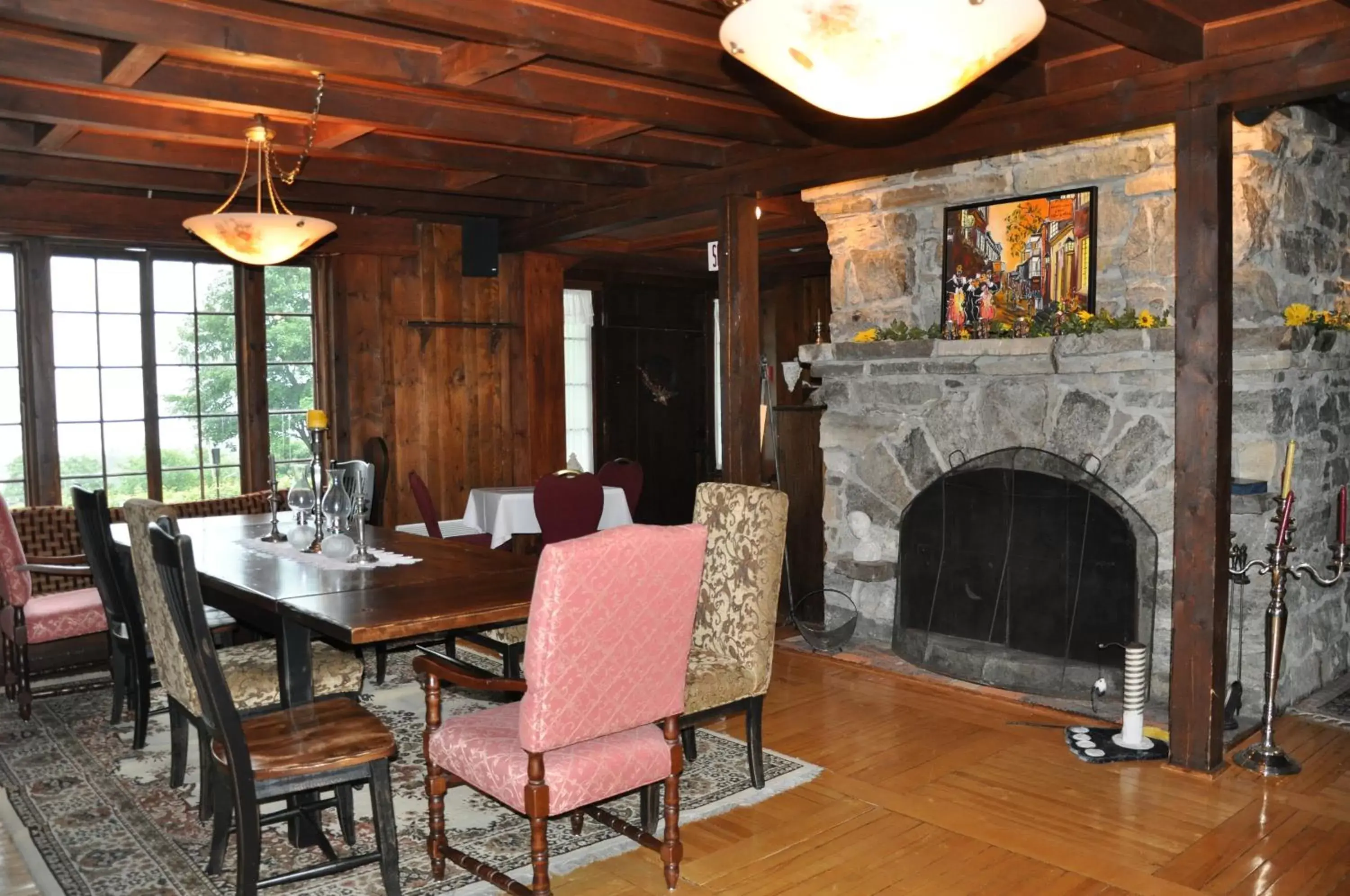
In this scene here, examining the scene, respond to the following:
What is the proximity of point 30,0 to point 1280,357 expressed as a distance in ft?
13.9

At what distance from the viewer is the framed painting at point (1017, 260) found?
463 centimetres

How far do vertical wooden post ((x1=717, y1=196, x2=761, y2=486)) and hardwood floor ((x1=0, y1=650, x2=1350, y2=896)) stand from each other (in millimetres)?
1360

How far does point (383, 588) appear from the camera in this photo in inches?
129

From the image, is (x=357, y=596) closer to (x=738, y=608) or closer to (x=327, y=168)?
(x=738, y=608)

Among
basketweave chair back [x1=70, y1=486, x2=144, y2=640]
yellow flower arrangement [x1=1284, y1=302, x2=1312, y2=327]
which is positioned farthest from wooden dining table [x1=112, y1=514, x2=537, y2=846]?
yellow flower arrangement [x1=1284, y1=302, x2=1312, y2=327]

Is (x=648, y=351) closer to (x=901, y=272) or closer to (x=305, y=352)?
(x=305, y=352)

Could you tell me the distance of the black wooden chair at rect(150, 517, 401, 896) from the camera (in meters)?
2.58

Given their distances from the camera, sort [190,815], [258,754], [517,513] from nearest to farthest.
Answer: [258,754] < [190,815] < [517,513]

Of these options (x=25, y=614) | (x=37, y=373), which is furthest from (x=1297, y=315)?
(x=37, y=373)

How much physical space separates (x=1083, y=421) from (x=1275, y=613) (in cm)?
114

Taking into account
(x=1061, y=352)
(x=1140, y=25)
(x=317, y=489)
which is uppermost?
(x=1140, y=25)

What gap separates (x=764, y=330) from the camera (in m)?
9.41

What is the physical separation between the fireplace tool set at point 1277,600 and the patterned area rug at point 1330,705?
18.8 inches

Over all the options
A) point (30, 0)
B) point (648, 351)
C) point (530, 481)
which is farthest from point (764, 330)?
point (30, 0)
